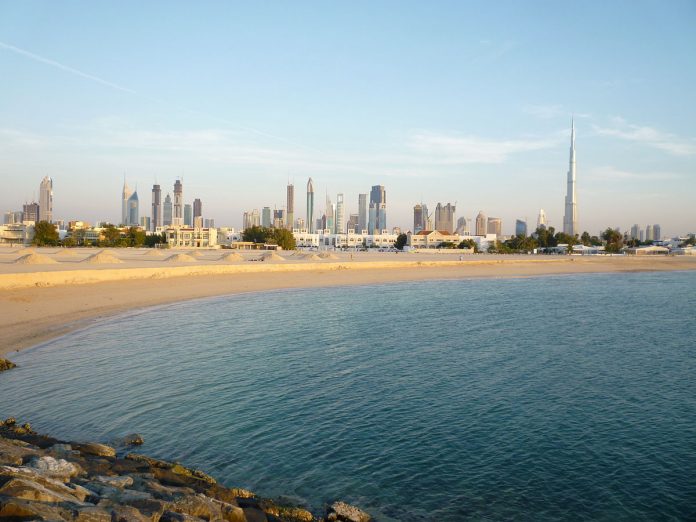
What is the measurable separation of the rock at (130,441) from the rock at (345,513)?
4036 millimetres

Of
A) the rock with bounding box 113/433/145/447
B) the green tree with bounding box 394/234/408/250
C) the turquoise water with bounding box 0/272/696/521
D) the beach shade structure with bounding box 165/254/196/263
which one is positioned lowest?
the turquoise water with bounding box 0/272/696/521

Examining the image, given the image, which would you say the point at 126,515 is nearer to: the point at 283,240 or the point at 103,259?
the point at 103,259

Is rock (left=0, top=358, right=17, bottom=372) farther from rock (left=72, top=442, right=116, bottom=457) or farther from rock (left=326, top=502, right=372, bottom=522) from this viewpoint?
rock (left=326, top=502, right=372, bottom=522)

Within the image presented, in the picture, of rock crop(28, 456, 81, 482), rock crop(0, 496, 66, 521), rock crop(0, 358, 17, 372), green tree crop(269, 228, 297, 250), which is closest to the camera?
rock crop(0, 496, 66, 521)

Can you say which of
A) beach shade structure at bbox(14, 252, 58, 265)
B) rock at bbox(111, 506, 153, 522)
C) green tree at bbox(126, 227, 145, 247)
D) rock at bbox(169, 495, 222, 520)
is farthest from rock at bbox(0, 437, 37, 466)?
green tree at bbox(126, 227, 145, 247)

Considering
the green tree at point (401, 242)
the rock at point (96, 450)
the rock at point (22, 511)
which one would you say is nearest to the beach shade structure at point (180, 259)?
the rock at point (96, 450)

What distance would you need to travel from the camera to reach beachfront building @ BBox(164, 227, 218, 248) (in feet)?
415

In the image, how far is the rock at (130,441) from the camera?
376 inches

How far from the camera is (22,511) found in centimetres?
498

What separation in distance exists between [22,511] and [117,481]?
71.5 inches

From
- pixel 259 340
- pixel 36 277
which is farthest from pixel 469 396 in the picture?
pixel 36 277

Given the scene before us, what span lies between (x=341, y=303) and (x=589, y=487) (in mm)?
24941

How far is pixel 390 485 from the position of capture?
8.50 metres

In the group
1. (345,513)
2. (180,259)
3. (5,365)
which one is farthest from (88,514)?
(180,259)
